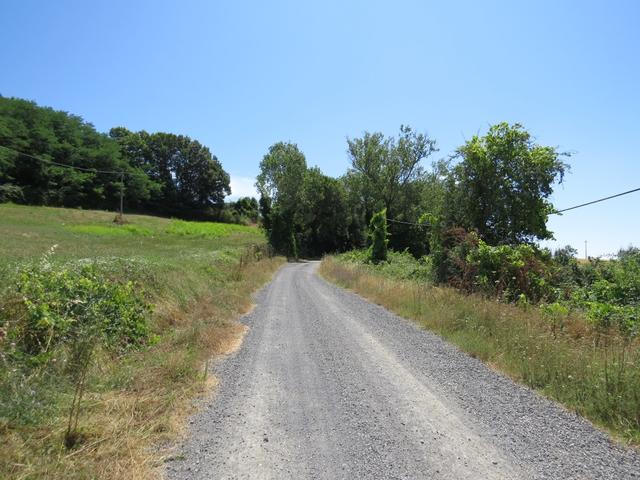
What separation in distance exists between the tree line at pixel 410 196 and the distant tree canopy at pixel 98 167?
117 feet

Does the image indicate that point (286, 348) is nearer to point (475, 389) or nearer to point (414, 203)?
point (475, 389)

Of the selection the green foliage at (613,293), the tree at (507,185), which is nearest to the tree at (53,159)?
the tree at (507,185)

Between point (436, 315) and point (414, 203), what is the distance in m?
46.3

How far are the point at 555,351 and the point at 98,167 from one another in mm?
91438

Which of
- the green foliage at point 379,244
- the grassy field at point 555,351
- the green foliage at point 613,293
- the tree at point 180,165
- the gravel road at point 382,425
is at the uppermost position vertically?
the tree at point 180,165

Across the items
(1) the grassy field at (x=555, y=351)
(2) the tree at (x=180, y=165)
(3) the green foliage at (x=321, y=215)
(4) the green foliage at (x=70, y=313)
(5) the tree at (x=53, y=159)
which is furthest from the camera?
(2) the tree at (x=180, y=165)

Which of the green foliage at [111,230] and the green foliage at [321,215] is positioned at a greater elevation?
the green foliage at [321,215]

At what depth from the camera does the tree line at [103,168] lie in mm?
68000

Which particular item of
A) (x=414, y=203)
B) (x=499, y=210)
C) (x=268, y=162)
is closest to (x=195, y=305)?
(x=499, y=210)

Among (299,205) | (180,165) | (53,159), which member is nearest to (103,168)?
(53,159)

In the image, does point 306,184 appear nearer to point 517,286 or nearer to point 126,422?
point 517,286

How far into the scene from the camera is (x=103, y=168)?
83.1 meters

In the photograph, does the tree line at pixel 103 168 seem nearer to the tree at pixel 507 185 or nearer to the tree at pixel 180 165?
the tree at pixel 180 165

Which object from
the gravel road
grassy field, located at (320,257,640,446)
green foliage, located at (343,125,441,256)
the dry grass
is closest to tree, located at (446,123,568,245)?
grassy field, located at (320,257,640,446)
